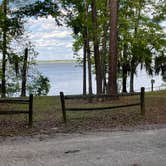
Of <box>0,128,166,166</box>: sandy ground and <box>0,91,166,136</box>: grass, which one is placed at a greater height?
<box>0,91,166,136</box>: grass

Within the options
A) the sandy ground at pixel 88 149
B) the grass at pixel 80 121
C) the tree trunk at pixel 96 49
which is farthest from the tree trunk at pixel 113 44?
the sandy ground at pixel 88 149

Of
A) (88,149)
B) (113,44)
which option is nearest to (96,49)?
(113,44)

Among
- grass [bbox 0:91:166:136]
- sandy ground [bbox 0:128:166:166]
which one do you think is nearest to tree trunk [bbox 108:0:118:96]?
grass [bbox 0:91:166:136]

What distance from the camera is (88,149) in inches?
335

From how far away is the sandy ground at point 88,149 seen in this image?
7325mm

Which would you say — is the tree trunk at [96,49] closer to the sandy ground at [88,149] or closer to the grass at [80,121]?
the grass at [80,121]

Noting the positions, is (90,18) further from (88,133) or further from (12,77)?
(88,133)

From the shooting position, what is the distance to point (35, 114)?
15109 millimetres

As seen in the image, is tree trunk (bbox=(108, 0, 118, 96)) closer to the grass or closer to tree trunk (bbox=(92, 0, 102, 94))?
tree trunk (bbox=(92, 0, 102, 94))

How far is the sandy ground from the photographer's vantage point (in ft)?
24.0

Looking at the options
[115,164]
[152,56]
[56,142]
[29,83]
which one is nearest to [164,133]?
[56,142]

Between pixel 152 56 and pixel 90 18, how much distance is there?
50.2 ft

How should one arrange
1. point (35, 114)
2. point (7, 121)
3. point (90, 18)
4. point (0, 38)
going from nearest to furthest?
1. point (7, 121)
2. point (35, 114)
3. point (0, 38)
4. point (90, 18)

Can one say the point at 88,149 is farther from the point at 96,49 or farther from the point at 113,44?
the point at 96,49
